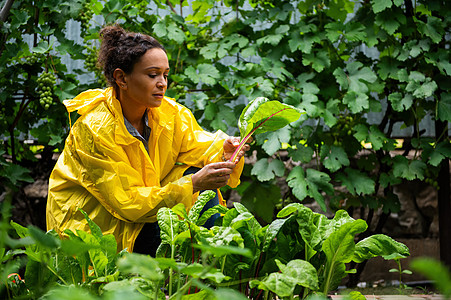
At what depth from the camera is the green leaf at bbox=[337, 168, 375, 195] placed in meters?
2.42

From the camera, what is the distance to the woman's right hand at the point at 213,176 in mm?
1560

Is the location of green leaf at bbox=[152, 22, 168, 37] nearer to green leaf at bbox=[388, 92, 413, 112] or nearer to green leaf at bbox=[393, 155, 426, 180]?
green leaf at bbox=[388, 92, 413, 112]

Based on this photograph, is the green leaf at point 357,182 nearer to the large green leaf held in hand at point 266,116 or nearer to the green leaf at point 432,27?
the green leaf at point 432,27

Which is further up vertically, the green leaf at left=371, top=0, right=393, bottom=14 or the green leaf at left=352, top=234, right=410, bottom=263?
the green leaf at left=371, top=0, right=393, bottom=14

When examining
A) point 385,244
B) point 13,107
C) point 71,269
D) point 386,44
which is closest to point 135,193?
point 71,269

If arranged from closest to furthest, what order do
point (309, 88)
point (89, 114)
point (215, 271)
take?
point (215, 271) → point (89, 114) → point (309, 88)

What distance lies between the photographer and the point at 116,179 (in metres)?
1.61

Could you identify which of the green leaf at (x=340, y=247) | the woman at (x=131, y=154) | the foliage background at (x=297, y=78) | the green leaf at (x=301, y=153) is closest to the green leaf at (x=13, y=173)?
the foliage background at (x=297, y=78)

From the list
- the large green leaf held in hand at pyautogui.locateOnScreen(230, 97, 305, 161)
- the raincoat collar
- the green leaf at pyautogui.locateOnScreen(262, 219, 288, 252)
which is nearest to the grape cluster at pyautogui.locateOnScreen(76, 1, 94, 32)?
the raincoat collar

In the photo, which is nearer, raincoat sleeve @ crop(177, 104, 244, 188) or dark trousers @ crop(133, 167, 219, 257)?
dark trousers @ crop(133, 167, 219, 257)

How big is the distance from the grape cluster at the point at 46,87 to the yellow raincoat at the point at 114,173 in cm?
60

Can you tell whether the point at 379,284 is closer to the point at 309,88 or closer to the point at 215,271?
the point at 309,88

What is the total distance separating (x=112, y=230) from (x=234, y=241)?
90 centimetres

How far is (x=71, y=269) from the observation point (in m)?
0.87
